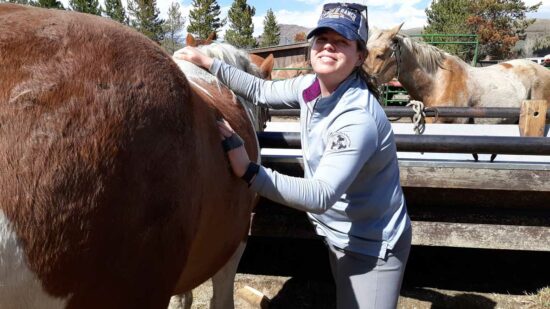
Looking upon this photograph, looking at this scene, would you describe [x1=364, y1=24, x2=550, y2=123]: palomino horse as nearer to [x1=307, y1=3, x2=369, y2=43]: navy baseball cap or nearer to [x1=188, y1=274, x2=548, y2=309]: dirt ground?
[x1=188, y1=274, x2=548, y2=309]: dirt ground

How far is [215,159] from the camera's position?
1622 mm

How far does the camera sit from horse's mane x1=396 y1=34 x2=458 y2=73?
23.0 feet

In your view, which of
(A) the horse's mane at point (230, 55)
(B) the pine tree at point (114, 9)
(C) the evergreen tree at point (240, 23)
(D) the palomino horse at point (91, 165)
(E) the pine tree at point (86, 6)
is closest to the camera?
(D) the palomino horse at point (91, 165)

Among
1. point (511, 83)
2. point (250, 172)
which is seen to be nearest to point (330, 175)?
point (250, 172)

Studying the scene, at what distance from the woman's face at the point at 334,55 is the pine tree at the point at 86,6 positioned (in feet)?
101

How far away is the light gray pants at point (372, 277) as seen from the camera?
1841 millimetres

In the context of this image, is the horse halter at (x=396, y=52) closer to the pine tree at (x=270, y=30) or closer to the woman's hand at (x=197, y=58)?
the woman's hand at (x=197, y=58)

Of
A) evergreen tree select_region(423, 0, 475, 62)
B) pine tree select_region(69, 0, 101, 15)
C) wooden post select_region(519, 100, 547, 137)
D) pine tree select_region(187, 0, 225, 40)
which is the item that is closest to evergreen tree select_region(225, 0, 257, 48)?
pine tree select_region(187, 0, 225, 40)

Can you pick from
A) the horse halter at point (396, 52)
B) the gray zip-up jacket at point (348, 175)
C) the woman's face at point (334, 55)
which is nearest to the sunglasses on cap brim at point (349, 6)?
the woman's face at point (334, 55)

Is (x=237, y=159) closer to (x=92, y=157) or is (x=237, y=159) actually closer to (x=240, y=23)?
(x=92, y=157)

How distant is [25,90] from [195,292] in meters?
2.67

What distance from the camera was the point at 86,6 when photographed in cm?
2998

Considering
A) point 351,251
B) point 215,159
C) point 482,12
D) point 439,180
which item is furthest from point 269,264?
point 482,12

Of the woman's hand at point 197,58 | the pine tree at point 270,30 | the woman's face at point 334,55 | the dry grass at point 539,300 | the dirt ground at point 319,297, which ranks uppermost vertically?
the woman's face at point 334,55
